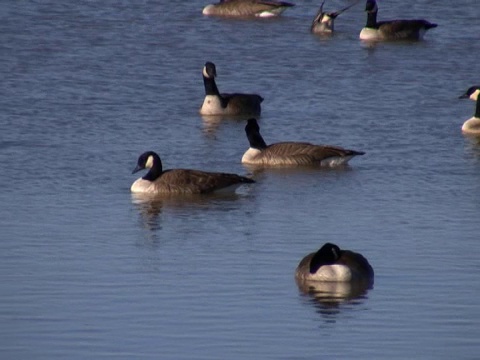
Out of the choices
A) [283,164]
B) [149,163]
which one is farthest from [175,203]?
[283,164]

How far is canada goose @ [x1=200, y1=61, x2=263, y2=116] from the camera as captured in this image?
21828 mm

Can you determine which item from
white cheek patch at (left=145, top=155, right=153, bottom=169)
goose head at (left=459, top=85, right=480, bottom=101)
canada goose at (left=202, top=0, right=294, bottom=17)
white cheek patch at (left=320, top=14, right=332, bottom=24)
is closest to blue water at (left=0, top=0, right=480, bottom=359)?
goose head at (left=459, top=85, right=480, bottom=101)

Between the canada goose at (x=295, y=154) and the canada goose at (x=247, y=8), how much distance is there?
46.0 ft

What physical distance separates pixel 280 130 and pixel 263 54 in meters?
6.51

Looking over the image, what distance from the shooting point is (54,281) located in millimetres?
12906

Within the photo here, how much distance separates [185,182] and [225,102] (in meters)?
5.49

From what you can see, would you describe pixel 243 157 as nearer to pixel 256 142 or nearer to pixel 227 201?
pixel 256 142

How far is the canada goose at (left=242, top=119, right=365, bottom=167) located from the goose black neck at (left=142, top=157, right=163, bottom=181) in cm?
178

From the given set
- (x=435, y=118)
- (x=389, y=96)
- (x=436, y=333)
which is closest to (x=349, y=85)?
(x=389, y=96)

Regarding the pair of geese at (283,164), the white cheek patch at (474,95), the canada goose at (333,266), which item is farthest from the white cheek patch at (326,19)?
the canada goose at (333,266)

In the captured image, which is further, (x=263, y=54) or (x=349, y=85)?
(x=263, y=54)

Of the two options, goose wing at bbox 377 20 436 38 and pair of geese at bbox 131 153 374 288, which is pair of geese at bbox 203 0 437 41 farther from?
pair of geese at bbox 131 153 374 288

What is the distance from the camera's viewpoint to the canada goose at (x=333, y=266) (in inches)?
512

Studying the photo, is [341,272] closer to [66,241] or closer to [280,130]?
[66,241]
